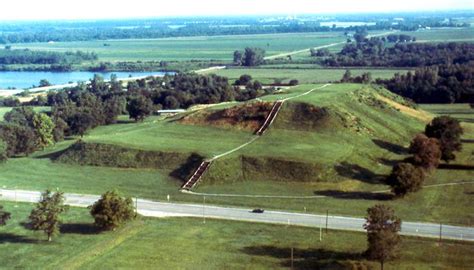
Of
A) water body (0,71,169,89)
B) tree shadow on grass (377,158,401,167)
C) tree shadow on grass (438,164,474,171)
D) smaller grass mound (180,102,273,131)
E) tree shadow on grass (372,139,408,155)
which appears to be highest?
smaller grass mound (180,102,273,131)

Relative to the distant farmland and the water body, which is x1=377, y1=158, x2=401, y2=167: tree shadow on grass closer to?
the distant farmland

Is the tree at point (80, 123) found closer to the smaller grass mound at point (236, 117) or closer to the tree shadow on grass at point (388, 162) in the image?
the smaller grass mound at point (236, 117)

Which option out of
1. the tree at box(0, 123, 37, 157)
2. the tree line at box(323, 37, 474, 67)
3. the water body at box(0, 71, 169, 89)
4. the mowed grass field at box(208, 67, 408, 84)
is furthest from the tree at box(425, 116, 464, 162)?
the water body at box(0, 71, 169, 89)

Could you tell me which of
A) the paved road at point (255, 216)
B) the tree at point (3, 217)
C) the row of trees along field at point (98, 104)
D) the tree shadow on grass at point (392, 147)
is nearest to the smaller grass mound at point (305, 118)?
the tree shadow on grass at point (392, 147)

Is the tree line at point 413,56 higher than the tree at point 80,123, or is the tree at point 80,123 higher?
the tree line at point 413,56

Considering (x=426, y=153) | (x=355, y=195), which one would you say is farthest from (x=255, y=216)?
(x=426, y=153)

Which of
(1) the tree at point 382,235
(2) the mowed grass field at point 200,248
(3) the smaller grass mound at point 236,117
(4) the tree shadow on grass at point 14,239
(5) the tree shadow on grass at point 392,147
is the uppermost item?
(3) the smaller grass mound at point 236,117

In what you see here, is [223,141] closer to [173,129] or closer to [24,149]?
[173,129]
